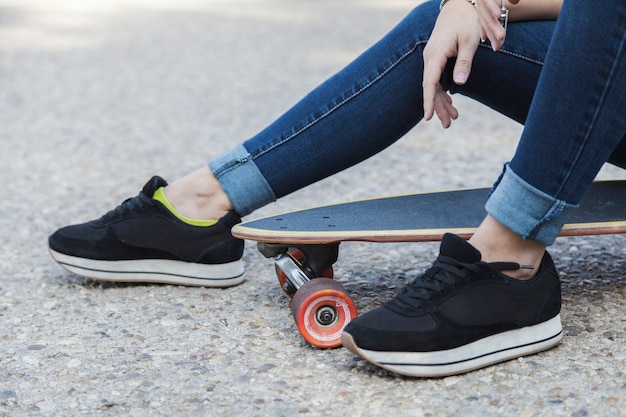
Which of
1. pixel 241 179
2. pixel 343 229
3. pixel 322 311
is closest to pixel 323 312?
pixel 322 311

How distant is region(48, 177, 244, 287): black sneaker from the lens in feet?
6.59

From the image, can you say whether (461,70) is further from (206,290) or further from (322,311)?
(206,290)

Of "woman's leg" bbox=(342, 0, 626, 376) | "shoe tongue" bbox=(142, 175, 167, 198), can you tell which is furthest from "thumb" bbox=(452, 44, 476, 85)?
"shoe tongue" bbox=(142, 175, 167, 198)

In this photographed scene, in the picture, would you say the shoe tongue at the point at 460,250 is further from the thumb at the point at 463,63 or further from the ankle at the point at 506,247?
the thumb at the point at 463,63

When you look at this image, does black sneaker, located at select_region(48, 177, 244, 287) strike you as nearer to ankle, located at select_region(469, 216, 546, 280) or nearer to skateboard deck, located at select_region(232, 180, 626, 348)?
skateboard deck, located at select_region(232, 180, 626, 348)

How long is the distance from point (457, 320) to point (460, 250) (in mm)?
124

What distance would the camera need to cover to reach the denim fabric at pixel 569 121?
1411 millimetres

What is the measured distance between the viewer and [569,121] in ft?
4.74

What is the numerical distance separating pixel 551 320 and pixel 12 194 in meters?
2.03

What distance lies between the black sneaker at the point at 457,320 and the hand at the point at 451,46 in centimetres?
33

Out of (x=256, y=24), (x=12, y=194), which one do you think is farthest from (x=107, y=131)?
(x=256, y=24)

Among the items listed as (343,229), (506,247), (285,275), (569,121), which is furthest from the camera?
(285,275)

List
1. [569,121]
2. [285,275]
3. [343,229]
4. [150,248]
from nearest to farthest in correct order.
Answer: [569,121] < [343,229] < [285,275] < [150,248]

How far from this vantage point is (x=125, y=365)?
1674 millimetres
